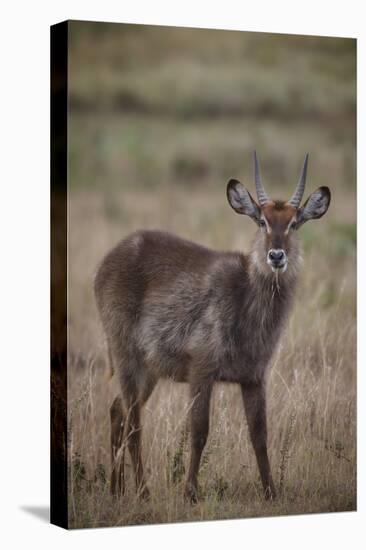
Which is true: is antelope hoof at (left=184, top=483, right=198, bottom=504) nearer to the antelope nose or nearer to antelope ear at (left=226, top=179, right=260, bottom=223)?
the antelope nose

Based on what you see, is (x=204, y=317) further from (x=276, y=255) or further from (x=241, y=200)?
(x=241, y=200)

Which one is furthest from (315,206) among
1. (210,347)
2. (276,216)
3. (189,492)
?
(189,492)

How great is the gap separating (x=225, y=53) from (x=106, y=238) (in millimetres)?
4384

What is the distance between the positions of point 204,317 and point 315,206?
1.26m

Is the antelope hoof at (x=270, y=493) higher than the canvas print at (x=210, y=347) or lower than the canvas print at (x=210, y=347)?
lower

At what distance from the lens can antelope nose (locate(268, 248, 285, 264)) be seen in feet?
33.0

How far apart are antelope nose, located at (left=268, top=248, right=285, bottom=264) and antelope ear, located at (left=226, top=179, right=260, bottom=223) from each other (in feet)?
1.11

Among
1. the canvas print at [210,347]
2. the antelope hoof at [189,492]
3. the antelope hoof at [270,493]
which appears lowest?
the antelope hoof at [270,493]

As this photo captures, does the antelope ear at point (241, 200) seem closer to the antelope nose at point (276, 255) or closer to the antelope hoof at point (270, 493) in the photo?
the antelope nose at point (276, 255)

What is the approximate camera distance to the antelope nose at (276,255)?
33.0 feet

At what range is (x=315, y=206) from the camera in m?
10.4

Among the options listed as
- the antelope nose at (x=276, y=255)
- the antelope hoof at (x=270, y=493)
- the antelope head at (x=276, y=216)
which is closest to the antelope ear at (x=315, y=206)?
the antelope head at (x=276, y=216)

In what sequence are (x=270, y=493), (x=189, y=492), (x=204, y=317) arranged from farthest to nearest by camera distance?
1. (x=270, y=493)
2. (x=204, y=317)
3. (x=189, y=492)

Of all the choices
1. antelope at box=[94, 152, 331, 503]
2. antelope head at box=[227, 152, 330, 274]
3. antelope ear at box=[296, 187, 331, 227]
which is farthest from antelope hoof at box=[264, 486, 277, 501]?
antelope ear at box=[296, 187, 331, 227]
